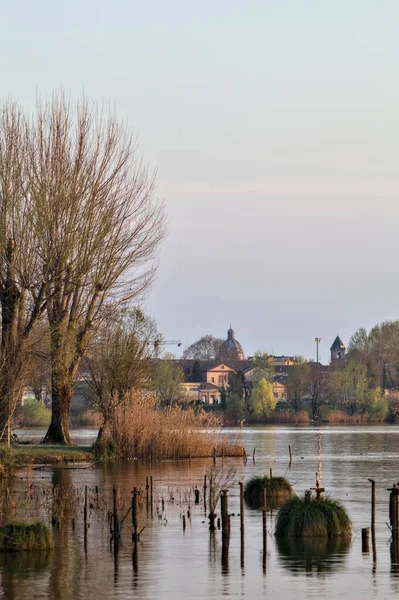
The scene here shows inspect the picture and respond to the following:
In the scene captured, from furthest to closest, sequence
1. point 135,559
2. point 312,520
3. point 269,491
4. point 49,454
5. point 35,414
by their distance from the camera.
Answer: point 35,414, point 49,454, point 269,491, point 312,520, point 135,559

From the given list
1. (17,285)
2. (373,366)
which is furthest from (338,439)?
(373,366)

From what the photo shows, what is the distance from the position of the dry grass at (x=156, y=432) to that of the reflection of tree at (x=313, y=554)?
87.7 feet

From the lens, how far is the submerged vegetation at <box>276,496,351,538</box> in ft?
92.3

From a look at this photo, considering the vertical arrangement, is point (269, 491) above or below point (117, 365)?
below

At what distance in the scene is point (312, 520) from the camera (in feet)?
92.3

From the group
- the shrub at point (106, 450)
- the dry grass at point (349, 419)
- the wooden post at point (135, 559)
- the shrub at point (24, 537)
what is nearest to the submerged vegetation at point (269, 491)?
the wooden post at point (135, 559)

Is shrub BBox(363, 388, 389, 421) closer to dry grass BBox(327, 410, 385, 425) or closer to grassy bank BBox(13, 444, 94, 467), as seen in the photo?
dry grass BBox(327, 410, 385, 425)

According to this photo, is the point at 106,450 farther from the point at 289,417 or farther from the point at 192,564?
the point at 289,417

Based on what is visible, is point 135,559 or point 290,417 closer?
point 135,559

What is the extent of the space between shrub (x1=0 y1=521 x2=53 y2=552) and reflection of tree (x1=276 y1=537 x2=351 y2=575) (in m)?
5.18

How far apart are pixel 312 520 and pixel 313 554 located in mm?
1938

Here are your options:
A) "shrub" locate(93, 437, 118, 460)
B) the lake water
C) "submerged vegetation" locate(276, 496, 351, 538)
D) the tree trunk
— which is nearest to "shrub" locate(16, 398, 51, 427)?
the tree trunk

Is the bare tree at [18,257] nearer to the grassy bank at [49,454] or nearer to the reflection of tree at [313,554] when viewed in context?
the grassy bank at [49,454]

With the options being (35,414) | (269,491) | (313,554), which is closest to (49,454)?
(269,491)
